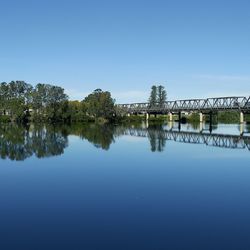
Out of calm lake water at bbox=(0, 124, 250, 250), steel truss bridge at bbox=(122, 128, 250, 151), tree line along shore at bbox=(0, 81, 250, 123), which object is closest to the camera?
calm lake water at bbox=(0, 124, 250, 250)

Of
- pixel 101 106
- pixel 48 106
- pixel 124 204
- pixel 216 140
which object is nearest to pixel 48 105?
pixel 48 106

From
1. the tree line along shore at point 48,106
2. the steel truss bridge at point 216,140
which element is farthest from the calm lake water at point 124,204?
the tree line along shore at point 48,106

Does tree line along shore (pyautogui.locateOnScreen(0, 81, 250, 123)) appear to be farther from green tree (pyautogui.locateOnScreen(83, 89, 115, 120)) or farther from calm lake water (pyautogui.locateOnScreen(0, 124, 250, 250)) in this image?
calm lake water (pyautogui.locateOnScreen(0, 124, 250, 250))

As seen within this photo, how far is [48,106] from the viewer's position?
133875mm

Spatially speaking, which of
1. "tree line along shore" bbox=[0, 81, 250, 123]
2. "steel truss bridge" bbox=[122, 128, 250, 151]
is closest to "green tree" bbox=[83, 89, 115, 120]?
"tree line along shore" bbox=[0, 81, 250, 123]

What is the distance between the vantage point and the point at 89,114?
14150cm

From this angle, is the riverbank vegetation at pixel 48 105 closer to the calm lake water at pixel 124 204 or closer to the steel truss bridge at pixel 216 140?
the steel truss bridge at pixel 216 140

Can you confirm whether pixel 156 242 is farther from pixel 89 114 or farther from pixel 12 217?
pixel 89 114

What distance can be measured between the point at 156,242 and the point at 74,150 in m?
32.3

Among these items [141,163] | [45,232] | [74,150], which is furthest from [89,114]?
[45,232]

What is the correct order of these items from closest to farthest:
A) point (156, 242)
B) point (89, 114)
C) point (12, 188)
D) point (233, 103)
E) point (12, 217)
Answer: point (156, 242), point (12, 217), point (12, 188), point (233, 103), point (89, 114)

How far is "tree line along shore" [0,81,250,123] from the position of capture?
13288cm

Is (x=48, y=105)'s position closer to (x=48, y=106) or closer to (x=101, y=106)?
(x=48, y=106)

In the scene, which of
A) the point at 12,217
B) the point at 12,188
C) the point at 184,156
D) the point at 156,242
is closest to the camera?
the point at 156,242
